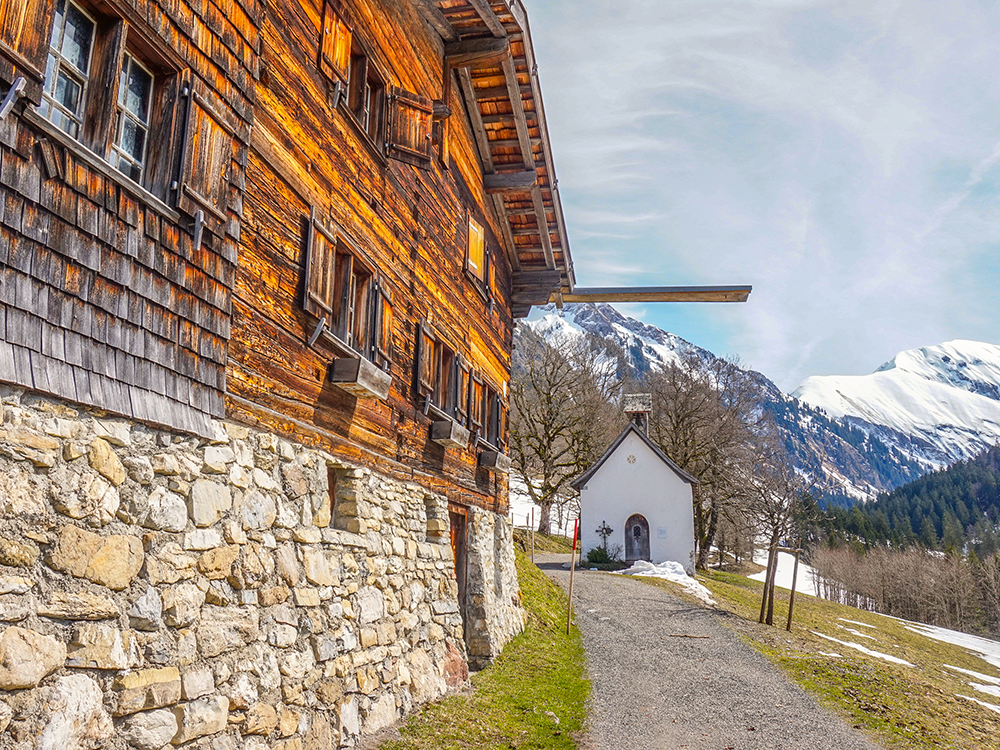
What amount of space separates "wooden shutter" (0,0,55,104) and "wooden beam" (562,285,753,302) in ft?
46.6

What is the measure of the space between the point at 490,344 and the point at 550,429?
2579 cm

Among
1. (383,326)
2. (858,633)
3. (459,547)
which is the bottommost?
→ (858,633)

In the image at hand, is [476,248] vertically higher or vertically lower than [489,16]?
lower

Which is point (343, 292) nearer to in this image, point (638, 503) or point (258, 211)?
point (258, 211)

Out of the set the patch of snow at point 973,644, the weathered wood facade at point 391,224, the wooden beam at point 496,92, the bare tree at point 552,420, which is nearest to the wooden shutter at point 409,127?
the weathered wood facade at point 391,224

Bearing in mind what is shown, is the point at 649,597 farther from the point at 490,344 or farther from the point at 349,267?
the point at 349,267

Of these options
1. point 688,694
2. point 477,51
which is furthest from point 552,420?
point 477,51

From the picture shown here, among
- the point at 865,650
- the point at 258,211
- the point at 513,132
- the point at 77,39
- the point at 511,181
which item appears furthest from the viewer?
the point at 865,650

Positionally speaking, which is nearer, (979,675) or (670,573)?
(979,675)

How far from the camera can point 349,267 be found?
7930mm

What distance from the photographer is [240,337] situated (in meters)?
5.72

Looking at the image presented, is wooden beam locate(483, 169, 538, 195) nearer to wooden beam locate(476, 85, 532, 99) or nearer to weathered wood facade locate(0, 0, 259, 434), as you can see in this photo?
wooden beam locate(476, 85, 532, 99)

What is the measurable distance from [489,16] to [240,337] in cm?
731

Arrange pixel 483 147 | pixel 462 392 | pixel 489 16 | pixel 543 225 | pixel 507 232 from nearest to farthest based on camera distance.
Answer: pixel 489 16 → pixel 462 392 → pixel 483 147 → pixel 543 225 → pixel 507 232
